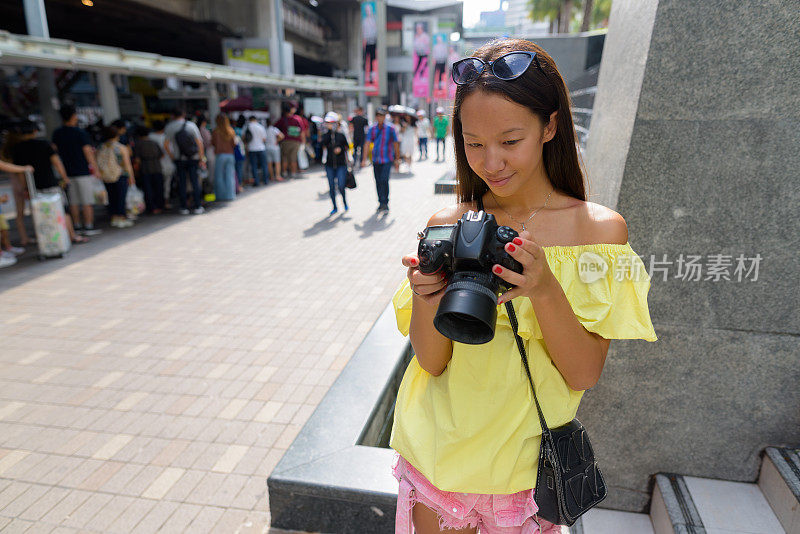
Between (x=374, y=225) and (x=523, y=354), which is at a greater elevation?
(x=523, y=354)

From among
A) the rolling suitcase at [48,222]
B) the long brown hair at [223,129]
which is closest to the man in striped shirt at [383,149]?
the long brown hair at [223,129]

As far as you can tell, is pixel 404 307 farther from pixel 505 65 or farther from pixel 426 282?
pixel 505 65

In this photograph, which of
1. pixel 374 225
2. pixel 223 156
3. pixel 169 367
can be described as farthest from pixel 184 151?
pixel 169 367

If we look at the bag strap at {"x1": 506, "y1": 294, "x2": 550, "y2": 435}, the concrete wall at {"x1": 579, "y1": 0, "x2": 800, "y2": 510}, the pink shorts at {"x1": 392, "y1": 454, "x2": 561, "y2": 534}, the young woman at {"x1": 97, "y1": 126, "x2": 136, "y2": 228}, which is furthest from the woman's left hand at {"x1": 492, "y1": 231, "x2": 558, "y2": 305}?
the young woman at {"x1": 97, "y1": 126, "x2": 136, "y2": 228}

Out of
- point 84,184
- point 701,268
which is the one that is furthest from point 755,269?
point 84,184

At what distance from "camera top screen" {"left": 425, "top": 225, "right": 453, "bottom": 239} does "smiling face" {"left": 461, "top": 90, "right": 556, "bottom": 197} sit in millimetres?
228

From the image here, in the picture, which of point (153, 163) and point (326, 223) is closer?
point (326, 223)

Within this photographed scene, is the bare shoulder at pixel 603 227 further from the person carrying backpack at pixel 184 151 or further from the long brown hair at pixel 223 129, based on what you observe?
the long brown hair at pixel 223 129

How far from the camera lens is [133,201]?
986 cm

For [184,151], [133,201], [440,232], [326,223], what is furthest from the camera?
[184,151]

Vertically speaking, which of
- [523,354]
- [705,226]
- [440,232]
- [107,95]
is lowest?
[523,354]

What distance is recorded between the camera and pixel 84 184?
8.59 metres

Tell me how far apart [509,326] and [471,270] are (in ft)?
1.09

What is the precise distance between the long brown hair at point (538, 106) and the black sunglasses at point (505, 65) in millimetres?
13
